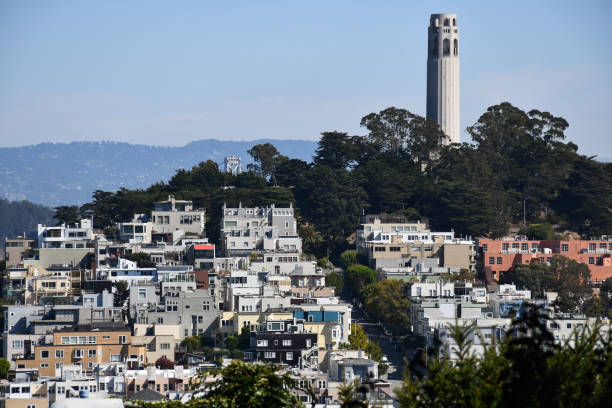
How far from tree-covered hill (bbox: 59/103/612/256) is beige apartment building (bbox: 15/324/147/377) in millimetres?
20391

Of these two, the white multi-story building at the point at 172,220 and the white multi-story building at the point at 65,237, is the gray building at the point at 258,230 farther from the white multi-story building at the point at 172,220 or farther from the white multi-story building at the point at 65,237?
the white multi-story building at the point at 65,237

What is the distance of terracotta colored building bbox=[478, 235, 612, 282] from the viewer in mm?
62625

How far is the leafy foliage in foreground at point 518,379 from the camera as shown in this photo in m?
14.3

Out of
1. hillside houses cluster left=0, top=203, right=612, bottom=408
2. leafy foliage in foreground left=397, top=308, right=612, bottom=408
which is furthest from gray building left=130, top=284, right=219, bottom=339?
leafy foliage in foreground left=397, top=308, right=612, bottom=408

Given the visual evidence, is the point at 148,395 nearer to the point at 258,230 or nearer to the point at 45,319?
the point at 45,319

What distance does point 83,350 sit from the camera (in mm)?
44219

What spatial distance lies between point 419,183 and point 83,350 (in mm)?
29291

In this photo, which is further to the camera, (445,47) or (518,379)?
(445,47)

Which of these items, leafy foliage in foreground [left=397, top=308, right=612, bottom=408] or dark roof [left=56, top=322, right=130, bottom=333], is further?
dark roof [left=56, top=322, right=130, bottom=333]

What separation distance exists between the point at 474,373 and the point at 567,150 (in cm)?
6138

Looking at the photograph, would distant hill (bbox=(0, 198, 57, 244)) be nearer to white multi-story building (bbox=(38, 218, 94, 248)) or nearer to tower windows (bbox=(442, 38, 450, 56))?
tower windows (bbox=(442, 38, 450, 56))

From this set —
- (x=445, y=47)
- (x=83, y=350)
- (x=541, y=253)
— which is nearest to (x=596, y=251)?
(x=541, y=253)

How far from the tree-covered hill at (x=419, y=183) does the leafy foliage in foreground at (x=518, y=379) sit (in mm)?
49918

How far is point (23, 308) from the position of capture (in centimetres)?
4884
